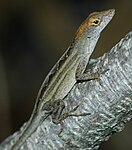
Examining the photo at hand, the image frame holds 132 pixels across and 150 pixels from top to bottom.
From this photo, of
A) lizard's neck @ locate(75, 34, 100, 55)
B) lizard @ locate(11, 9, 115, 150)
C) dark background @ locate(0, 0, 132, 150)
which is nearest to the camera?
lizard @ locate(11, 9, 115, 150)

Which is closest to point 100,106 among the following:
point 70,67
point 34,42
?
point 70,67

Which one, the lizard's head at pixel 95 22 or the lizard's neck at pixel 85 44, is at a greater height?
the lizard's head at pixel 95 22

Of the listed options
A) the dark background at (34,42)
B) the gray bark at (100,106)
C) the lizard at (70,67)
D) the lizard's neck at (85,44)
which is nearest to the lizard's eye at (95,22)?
the lizard at (70,67)

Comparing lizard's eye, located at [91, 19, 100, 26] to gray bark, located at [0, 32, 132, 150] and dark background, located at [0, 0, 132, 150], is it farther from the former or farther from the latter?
dark background, located at [0, 0, 132, 150]

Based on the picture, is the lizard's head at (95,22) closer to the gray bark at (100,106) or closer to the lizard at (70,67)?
the lizard at (70,67)

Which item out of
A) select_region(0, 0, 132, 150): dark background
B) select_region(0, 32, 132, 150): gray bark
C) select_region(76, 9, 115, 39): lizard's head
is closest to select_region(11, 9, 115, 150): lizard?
select_region(76, 9, 115, 39): lizard's head

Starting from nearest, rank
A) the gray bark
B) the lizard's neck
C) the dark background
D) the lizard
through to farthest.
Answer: the gray bark → the lizard → the lizard's neck → the dark background

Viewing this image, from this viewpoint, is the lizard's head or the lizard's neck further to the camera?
the lizard's neck

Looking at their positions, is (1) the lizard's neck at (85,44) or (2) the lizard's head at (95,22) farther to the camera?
(1) the lizard's neck at (85,44)
